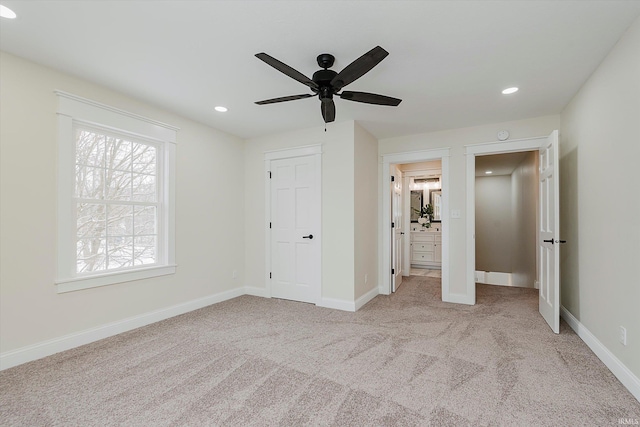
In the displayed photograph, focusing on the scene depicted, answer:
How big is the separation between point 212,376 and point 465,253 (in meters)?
3.53

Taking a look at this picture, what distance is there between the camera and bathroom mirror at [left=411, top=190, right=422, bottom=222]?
7462 mm

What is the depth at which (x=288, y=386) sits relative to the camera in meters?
2.08

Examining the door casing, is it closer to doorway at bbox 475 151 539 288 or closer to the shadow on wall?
the shadow on wall

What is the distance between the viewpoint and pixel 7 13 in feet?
6.27

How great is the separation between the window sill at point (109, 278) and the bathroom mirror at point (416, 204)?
5.73m

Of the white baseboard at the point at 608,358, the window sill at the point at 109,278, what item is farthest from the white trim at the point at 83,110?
the white baseboard at the point at 608,358

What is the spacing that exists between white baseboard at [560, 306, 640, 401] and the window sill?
4.28 m

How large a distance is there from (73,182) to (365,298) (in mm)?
3603

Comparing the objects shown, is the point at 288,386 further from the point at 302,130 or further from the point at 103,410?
the point at 302,130

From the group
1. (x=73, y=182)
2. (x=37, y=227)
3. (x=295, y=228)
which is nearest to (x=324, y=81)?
(x=295, y=228)

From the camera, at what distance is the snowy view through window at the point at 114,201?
292 cm

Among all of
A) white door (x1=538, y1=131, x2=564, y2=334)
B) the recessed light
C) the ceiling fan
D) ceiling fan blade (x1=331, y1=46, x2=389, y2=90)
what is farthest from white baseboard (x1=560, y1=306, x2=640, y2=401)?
the recessed light

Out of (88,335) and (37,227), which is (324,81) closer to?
(37,227)

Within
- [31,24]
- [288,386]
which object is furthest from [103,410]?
[31,24]
